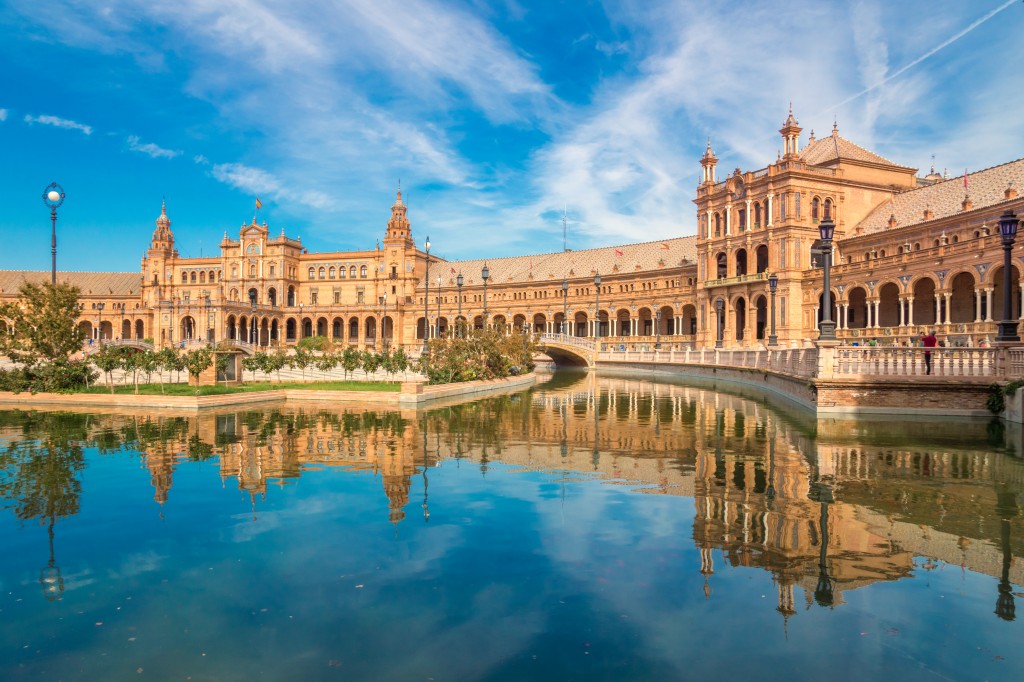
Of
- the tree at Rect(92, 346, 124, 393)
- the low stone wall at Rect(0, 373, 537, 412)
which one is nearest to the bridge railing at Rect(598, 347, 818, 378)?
the low stone wall at Rect(0, 373, 537, 412)

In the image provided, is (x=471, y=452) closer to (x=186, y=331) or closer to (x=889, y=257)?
(x=889, y=257)

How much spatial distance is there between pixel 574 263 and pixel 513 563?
81.3m

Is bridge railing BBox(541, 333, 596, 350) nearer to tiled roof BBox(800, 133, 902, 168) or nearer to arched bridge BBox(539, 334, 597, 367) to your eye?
arched bridge BBox(539, 334, 597, 367)

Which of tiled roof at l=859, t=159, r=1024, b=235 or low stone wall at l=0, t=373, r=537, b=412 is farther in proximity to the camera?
tiled roof at l=859, t=159, r=1024, b=235

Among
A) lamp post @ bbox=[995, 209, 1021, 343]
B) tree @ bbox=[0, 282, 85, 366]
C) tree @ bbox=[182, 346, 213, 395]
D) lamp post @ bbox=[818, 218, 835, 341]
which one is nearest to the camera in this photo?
lamp post @ bbox=[995, 209, 1021, 343]

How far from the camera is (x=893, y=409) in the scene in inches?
754

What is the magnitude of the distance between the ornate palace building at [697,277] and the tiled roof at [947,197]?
16 cm

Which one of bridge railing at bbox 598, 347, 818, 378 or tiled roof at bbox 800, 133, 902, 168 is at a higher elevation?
tiled roof at bbox 800, 133, 902, 168

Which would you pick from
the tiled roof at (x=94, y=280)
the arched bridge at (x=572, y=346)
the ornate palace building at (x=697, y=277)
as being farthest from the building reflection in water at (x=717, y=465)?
the tiled roof at (x=94, y=280)

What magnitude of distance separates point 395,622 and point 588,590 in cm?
182

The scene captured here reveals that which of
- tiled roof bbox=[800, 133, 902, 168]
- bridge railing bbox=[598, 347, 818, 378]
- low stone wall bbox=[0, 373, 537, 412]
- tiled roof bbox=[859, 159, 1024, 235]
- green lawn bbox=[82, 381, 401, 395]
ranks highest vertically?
tiled roof bbox=[800, 133, 902, 168]

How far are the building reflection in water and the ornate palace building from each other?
66.4 feet

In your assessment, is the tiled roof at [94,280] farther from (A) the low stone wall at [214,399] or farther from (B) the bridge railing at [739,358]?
(A) the low stone wall at [214,399]

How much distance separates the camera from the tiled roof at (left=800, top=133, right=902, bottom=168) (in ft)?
195
